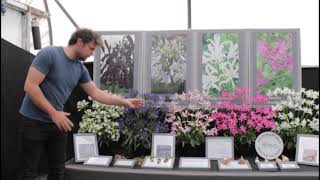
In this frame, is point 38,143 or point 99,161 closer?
point 38,143

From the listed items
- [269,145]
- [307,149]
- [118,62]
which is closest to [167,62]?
[118,62]

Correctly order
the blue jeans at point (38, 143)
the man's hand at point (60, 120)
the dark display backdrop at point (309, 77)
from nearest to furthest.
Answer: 1. the man's hand at point (60, 120)
2. the blue jeans at point (38, 143)
3. the dark display backdrop at point (309, 77)

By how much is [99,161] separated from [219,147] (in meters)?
0.85

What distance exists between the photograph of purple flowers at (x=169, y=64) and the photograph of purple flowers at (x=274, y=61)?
0.58 m

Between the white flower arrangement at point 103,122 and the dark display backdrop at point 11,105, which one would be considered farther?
the white flower arrangement at point 103,122

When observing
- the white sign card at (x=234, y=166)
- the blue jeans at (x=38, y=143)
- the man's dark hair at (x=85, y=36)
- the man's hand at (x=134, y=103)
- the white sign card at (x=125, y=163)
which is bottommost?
the white sign card at (x=234, y=166)

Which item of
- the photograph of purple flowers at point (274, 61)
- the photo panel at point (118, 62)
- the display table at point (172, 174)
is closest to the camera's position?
the display table at point (172, 174)

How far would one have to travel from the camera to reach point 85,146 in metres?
2.71

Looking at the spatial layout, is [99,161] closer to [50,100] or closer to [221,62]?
[50,100]

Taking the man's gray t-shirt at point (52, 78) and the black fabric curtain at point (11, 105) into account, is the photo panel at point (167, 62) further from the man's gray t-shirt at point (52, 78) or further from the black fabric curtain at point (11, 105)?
the black fabric curtain at point (11, 105)

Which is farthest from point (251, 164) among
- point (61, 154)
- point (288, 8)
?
point (288, 8)

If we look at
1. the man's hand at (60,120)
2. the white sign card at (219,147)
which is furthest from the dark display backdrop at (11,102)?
the white sign card at (219,147)

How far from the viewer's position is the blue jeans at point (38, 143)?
216cm

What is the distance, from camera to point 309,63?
3436 mm
